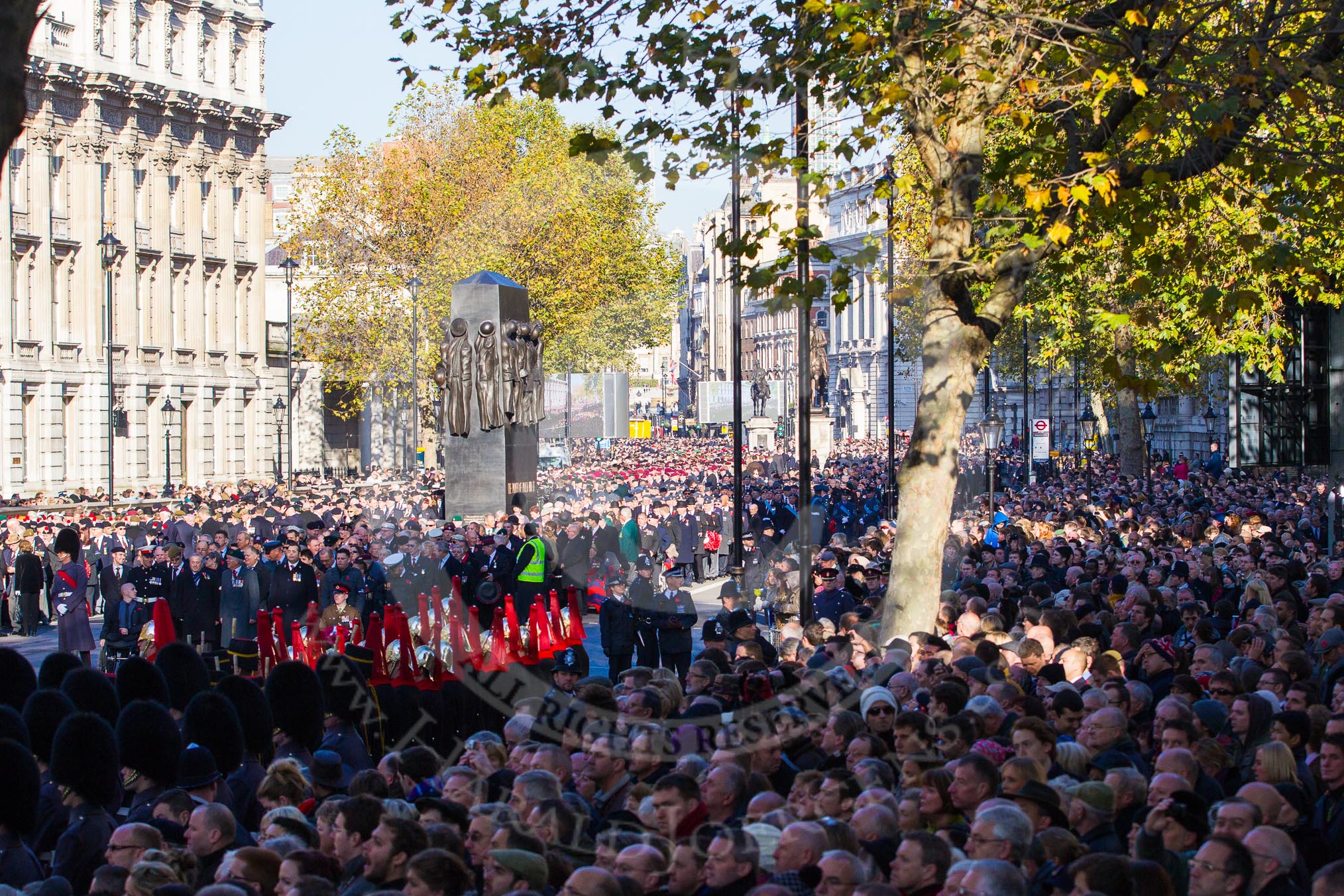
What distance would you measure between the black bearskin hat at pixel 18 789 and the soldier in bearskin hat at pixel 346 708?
6.71ft

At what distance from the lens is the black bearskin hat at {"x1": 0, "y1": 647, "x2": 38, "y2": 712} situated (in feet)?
35.9

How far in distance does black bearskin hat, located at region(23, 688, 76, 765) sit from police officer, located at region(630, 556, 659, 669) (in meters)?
8.08

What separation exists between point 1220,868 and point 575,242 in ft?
164

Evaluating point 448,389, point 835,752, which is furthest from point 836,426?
point 835,752

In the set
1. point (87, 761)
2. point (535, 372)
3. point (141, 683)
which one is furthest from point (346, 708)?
point (535, 372)

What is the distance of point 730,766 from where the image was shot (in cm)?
719

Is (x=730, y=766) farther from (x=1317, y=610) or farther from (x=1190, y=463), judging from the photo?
Result: (x=1190, y=463)

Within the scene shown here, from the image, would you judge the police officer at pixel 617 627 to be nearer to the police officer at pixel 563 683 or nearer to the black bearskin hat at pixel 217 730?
the police officer at pixel 563 683

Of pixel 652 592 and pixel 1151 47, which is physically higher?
pixel 1151 47

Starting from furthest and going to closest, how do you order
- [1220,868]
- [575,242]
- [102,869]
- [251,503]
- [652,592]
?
[575,242]
[251,503]
[652,592]
[102,869]
[1220,868]

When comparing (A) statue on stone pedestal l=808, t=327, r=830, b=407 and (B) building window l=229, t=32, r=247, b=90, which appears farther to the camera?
(A) statue on stone pedestal l=808, t=327, r=830, b=407

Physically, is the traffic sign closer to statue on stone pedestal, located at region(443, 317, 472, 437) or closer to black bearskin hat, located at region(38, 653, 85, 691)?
statue on stone pedestal, located at region(443, 317, 472, 437)

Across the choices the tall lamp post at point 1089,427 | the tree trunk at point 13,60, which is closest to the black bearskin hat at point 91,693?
the tree trunk at point 13,60

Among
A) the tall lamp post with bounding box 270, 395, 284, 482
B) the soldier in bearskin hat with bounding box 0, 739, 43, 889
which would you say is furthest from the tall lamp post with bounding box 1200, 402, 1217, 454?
the soldier in bearskin hat with bounding box 0, 739, 43, 889
